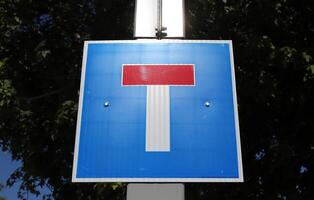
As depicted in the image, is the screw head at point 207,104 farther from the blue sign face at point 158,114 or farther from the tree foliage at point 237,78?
the tree foliage at point 237,78

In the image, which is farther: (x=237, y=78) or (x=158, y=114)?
(x=237, y=78)

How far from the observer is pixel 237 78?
10.5 meters

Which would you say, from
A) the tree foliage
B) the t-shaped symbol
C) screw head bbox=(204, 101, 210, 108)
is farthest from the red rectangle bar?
the tree foliage

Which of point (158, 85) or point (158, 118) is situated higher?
point (158, 85)

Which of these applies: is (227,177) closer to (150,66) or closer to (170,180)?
(170,180)

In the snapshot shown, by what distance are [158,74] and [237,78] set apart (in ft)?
25.3

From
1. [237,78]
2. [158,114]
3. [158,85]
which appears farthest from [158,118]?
[237,78]

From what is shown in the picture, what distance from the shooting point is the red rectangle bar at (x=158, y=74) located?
301cm

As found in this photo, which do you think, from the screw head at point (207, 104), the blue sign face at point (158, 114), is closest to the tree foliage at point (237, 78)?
the blue sign face at point (158, 114)

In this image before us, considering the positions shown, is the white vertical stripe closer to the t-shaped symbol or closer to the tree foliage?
the t-shaped symbol

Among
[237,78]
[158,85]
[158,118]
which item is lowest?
[158,118]

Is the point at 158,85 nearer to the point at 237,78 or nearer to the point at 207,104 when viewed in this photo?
the point at 207,104

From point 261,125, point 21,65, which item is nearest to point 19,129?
point 21,65

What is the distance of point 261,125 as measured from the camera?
1197cm
